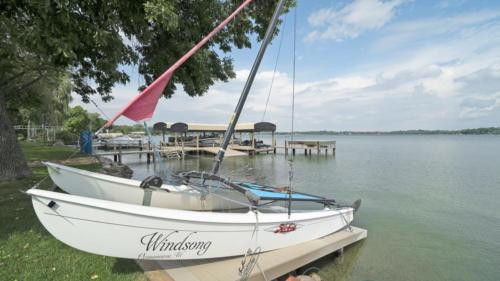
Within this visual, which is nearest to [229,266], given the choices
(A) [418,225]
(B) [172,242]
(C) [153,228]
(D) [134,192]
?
(B) [172,242]

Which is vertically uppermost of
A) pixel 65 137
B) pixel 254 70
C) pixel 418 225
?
pixel 254 70

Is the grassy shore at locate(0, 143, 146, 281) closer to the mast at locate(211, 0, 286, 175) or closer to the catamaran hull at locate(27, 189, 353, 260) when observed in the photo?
the catamaran hull at locate(27, 189, 353, 260)

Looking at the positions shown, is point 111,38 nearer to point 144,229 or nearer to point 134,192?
point 134,192

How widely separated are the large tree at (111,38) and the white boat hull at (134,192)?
8.91 feet

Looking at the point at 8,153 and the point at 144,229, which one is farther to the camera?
the point at 8,153

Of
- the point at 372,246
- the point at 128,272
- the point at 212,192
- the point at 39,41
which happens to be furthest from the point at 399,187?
the point at 39,41

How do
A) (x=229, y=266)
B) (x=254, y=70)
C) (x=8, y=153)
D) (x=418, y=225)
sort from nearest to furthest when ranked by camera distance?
(x=229, y=266), (x=254, y=70), (x=8, y=153), (x=418, y=225)

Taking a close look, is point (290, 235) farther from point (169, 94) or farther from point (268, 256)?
point (169, 94)

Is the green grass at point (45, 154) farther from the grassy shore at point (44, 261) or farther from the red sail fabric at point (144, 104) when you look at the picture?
the red sail fabric at point (144, 104)

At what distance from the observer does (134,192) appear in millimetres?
5898

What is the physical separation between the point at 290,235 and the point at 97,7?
629 cm

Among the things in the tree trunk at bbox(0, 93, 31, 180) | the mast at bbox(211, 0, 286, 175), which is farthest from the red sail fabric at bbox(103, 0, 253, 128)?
the tree trunk at bbox(0, 93, 31, 180)

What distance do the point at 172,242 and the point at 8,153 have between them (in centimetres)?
852

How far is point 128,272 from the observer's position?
3898mm
